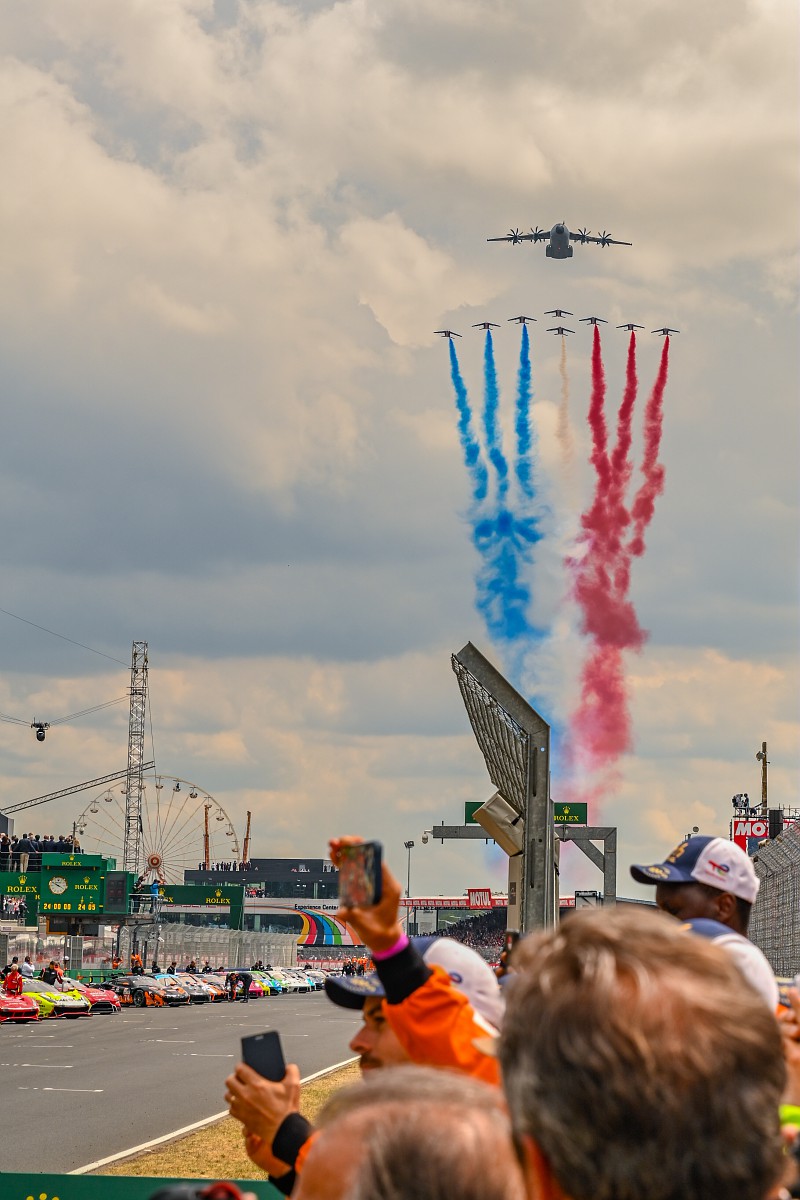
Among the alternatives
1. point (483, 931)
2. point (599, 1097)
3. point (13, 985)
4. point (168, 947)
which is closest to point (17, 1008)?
point (13, 985)

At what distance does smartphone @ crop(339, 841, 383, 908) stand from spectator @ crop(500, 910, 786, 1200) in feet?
5.47

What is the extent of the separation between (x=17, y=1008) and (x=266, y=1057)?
1669 inches

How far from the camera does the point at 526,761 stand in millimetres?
14828

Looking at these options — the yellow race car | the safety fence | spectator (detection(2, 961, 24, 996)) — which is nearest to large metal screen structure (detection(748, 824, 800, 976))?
the yellow race car

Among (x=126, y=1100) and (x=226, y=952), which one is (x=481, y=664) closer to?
(x=126, y=1100)

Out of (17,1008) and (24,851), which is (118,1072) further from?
(24,851)

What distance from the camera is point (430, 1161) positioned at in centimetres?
190

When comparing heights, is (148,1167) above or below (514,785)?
below

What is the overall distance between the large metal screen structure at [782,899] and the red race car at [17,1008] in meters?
20.6

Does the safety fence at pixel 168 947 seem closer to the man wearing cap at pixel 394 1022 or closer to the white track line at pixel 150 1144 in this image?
the white track line at pixel 150 1144

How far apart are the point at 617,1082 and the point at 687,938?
22cm

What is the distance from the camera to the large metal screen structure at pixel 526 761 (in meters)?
14.5

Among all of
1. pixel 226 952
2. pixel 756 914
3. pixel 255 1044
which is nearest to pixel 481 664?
pixel 255 1044

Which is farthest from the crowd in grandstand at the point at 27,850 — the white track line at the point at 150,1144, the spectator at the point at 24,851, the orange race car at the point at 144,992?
the white track line at the point at 150,1144
